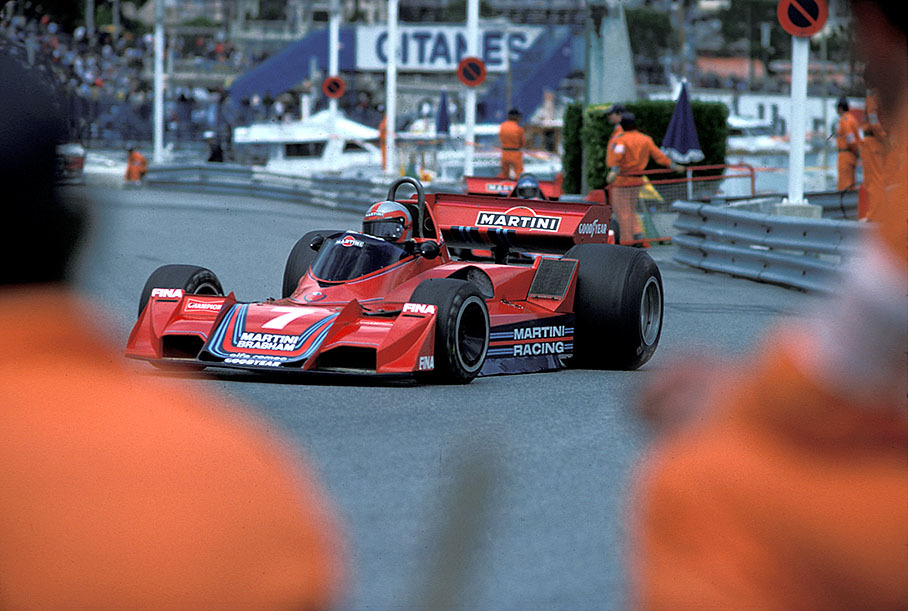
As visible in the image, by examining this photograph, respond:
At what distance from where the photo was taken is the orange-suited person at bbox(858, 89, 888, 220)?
137cm

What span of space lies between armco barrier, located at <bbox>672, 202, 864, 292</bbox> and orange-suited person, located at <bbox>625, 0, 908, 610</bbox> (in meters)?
10.6

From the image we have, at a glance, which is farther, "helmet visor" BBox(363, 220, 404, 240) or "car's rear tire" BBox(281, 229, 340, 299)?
"car's rear tire" BBox(281, 229, 340, 299)

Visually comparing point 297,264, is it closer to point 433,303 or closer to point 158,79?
point 433,303

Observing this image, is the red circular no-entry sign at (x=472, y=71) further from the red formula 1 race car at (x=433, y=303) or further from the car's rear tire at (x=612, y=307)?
the car's rear tire at (x=612, y=307)

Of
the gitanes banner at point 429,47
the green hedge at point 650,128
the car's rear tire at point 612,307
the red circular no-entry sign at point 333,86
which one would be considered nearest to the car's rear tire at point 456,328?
the car's rear tire at point 612,307

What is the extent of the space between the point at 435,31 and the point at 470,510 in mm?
56972

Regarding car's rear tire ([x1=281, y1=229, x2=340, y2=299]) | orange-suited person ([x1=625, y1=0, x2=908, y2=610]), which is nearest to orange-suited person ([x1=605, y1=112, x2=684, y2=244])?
car's rear tire ([x1=281, y1=229, x2=340, y2=299])

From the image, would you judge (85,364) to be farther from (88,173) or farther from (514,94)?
(514,94)

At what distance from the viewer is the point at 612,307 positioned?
8.30 m

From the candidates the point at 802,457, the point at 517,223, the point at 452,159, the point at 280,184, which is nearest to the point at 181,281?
the point at 517,223

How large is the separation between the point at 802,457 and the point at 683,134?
18.4 meters

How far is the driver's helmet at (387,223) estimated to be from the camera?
8.20 meters

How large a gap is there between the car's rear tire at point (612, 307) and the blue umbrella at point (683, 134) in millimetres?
11613

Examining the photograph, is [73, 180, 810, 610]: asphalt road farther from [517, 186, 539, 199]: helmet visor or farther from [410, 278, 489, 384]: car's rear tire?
[517, 186, 539, 199]: helmet visor
